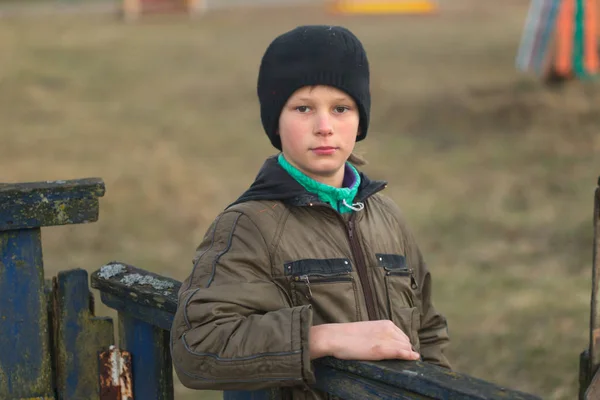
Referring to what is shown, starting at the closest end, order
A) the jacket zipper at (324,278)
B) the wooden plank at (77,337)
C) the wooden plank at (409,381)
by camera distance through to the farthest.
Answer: the wooden plank at (409,381) → the jacket zipper at (324,278) → the wooden plank at (77,337)

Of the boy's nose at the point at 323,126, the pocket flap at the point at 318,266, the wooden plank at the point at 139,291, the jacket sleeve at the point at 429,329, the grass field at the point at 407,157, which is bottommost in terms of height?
the grass field at the point at 407,157

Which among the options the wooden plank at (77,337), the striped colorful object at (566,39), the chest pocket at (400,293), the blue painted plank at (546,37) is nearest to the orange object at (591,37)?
the striped colorful object at (566,39)

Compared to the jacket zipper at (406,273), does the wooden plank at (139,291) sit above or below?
below

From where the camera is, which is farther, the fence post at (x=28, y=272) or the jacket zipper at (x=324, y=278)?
the fence post at (x=28, y=272)

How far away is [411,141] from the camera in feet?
30.9

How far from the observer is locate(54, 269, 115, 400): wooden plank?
210cm

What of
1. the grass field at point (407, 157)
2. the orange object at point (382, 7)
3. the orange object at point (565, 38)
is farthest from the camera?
the orange object at point (382, 7)

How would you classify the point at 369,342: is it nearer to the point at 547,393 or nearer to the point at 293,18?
the point at 547,393

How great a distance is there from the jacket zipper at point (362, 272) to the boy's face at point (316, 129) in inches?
5.8

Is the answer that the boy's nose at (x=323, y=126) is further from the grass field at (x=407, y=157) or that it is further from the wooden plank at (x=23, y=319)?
the wooden plank at (x=23, y=319)

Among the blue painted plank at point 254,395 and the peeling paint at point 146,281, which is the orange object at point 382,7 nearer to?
the peeling paint at point 146,281

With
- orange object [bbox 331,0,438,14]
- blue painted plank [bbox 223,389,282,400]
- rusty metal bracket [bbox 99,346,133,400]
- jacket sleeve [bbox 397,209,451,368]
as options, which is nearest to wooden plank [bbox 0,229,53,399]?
rusty metal bracket [bbox 99,346,133,400]

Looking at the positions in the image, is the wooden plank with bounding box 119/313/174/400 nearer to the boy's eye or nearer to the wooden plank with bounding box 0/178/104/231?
the wooden plank with bounding box 0/178/104/231

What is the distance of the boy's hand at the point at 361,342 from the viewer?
162 cm
